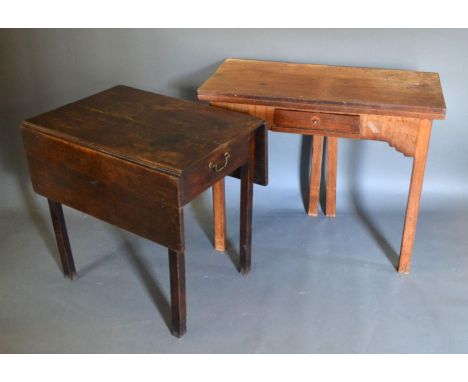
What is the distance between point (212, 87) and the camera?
2123 millimetres

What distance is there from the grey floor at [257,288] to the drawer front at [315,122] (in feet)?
1.90

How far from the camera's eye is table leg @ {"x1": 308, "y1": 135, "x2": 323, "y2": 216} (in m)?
2.51

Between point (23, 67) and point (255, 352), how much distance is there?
173 cm

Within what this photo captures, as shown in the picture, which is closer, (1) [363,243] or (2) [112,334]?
(2) [112,334]

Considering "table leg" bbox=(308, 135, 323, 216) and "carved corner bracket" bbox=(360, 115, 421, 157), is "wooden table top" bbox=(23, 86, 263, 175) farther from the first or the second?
"table leg" bbox=(308, 135, 323, 216)

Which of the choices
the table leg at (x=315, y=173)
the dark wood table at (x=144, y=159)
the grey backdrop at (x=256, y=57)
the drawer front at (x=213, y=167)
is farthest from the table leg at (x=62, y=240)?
the table leg at (x=315, y=173)

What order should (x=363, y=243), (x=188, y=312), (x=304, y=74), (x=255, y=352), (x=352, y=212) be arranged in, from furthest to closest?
1. (x=352, y=212)
2. (x=363, y=243)
3. (x=304, y=74)
4. (x=188, y=312)
5. (x=255, y=352)

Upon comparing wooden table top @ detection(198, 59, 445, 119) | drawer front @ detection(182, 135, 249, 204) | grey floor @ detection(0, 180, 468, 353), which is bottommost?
grey floor @ detection(0, 180, 468, 353)

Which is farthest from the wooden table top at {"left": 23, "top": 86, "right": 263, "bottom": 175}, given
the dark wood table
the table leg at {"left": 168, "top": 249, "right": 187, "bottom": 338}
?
the table leg at {"left": 168, "top": 249, "right": 187, "bottom": 338}

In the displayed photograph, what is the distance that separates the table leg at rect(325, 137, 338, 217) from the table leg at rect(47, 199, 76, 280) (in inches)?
45.4

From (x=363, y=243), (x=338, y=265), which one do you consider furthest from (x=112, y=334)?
(x=363, y=243)

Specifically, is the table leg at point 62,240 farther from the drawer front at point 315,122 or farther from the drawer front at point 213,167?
the drawer front at point 315,122

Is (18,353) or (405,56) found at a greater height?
(405,56)

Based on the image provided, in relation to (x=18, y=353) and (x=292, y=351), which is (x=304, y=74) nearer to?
(x=292, y=351)
